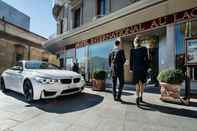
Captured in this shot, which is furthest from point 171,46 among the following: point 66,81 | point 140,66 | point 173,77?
point 66,81

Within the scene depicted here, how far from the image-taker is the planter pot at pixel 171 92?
205 inches

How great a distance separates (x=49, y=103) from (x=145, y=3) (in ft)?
17.3

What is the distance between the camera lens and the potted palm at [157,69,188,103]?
517 cm

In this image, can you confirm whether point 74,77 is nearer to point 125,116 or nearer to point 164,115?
point 125,116

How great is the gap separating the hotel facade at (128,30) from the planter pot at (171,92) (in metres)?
1.85

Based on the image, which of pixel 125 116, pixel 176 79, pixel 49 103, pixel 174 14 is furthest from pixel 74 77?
pixel 174 14

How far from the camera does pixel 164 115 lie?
4.13m

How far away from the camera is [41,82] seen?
5598 millimetres

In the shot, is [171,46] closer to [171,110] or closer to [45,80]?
[171,110]

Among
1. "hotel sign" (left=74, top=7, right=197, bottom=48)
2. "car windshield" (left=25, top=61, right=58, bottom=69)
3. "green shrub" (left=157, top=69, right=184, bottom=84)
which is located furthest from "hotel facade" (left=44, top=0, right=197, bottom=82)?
"car windshield" (left=25, top=61, right=58, bottom=69)

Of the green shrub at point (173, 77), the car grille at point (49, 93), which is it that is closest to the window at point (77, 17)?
the car grille at point (49, 93)

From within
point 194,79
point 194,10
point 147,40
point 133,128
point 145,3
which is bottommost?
point 133,128

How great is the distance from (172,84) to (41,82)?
12.2 feet

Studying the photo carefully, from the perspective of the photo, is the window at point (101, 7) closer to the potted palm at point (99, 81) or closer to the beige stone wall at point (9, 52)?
the potted palm at point (99, 81)
